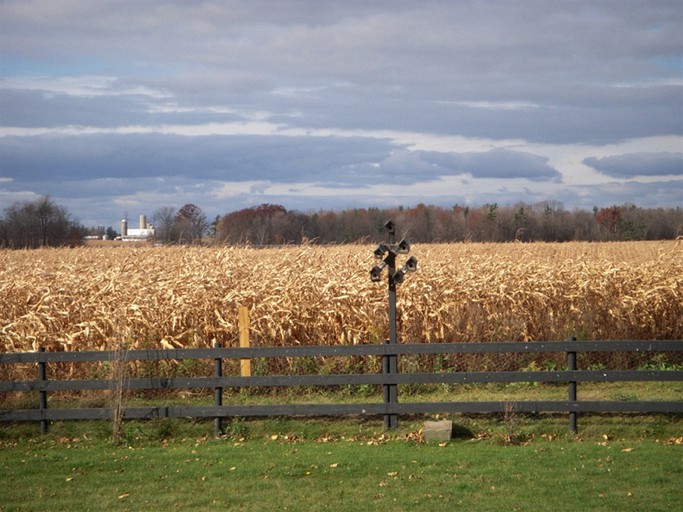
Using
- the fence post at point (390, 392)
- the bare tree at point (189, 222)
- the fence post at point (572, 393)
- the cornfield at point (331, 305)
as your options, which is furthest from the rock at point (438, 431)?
the bare tree at point (189, 222)

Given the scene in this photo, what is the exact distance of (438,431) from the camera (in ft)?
34.9

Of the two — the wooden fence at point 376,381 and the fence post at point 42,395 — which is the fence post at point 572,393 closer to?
the wooden fence at point 376,381

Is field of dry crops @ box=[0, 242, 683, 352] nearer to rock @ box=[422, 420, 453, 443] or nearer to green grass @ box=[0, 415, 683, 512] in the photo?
green grass @ box=[0, 415, 683, 512]

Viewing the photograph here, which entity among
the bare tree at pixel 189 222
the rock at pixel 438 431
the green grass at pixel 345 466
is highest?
the bare tree at pixel 189 222

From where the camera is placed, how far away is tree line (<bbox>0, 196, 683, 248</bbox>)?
43.5 m

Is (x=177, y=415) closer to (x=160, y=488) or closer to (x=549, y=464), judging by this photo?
(x=160, y=488)

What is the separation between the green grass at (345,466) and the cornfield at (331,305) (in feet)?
10.3

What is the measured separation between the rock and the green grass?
14 cm

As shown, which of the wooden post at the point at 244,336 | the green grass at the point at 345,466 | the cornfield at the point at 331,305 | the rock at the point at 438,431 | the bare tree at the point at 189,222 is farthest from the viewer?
the bare tree at the point at 189,222

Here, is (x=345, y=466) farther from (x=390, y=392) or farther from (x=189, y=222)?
(x=189, y=222)

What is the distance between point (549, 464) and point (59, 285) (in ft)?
37.2

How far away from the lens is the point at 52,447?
1116cm

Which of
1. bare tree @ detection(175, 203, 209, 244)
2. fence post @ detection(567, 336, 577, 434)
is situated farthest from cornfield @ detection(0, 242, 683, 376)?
bare tree @ detection(175, 203, 209, 244)

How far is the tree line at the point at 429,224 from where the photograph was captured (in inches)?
1713
